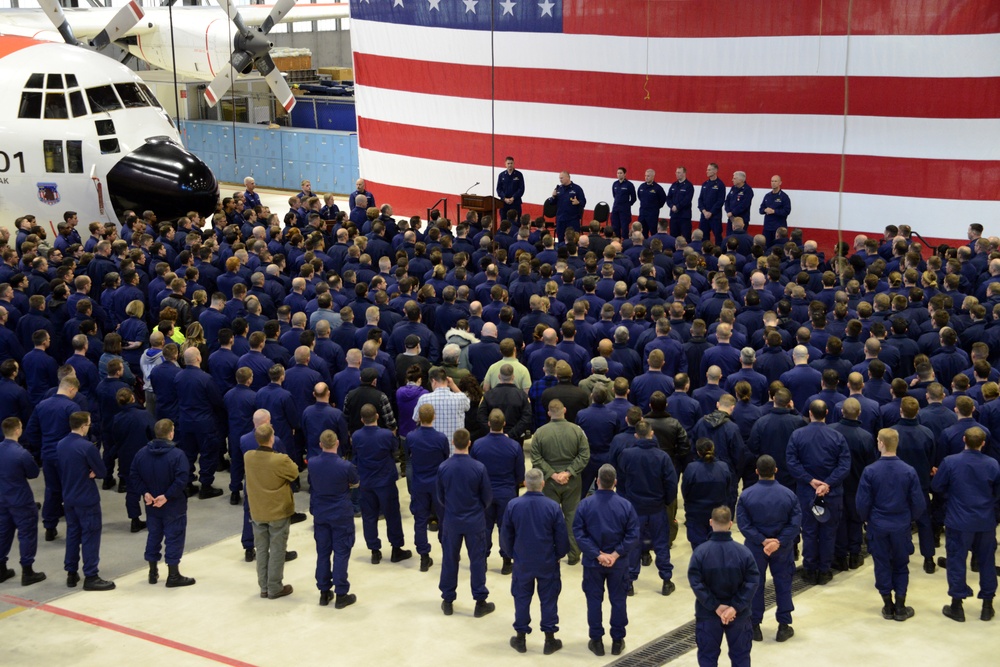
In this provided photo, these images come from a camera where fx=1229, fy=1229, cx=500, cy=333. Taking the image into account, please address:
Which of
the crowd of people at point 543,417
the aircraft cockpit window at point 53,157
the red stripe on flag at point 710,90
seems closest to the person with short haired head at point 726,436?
the crowd of people at point 543,417

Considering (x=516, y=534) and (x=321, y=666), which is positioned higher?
(x=516, y=534)

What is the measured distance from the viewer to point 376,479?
1002cm

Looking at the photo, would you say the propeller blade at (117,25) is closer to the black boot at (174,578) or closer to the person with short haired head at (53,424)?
the person with short haired head at (53,424)

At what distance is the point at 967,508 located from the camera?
30.0 ft

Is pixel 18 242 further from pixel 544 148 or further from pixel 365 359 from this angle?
pixel 544 148

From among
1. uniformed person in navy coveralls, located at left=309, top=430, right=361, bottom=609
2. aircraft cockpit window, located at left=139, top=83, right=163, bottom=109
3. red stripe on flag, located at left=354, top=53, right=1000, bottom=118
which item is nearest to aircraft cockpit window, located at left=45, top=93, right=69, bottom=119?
aircraft cockpit window, located at left=139, top=83, right=163, bottom=109

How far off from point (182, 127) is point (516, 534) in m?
25.5

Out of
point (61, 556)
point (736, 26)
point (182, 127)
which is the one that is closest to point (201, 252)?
point (61, 556)

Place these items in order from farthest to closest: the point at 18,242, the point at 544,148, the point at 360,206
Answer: the point at 544,148, the point at 360,206, the point at 18,242

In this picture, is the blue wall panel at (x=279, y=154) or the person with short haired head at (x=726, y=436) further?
the blue wall panel at (x=279, y=154)

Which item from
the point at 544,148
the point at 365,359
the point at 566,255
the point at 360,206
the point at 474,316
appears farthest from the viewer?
the point at 544,148

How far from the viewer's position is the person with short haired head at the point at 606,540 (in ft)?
27.6

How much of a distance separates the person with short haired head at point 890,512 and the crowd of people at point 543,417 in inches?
0.8

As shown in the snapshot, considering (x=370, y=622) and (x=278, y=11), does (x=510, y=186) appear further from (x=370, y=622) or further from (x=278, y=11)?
(x=370, y=622)
